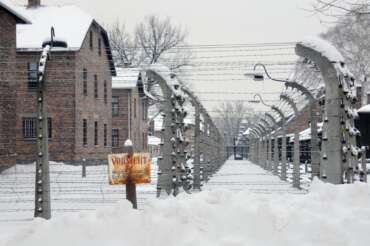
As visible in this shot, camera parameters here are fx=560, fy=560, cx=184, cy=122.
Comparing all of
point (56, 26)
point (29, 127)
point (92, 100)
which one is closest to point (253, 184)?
point (29, 127)

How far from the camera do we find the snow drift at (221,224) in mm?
5816

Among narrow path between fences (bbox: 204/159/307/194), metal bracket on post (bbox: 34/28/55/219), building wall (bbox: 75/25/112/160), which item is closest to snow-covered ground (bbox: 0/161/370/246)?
metal bracket on post (bbox: 34/28/55/219)

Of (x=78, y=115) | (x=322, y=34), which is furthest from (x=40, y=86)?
(x=322, y=34)

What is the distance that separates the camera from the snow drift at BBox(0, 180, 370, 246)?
19.1 ft

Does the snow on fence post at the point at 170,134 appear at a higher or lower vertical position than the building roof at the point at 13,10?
lower

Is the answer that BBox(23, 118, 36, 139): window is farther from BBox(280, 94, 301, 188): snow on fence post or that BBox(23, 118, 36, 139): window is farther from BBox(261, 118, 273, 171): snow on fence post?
BBox(280, 94, 301, 188): snow on fence post

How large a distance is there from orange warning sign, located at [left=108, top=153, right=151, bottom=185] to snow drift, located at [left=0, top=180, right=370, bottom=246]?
3.08ft

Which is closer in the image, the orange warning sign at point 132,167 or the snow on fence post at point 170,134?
the orange warning sign at point 132,167

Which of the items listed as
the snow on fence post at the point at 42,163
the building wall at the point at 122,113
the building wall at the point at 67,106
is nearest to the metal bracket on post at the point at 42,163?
the snow on fence post at the point at 42,163

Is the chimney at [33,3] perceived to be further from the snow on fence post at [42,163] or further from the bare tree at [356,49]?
the snow on fence post at [42,163]

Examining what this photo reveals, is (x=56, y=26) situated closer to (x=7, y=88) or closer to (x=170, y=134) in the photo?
(x=7, y=88)

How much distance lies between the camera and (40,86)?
8.02m

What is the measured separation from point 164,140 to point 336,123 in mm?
2909

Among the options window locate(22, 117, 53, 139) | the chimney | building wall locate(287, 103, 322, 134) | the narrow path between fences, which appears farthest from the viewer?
the chimney
